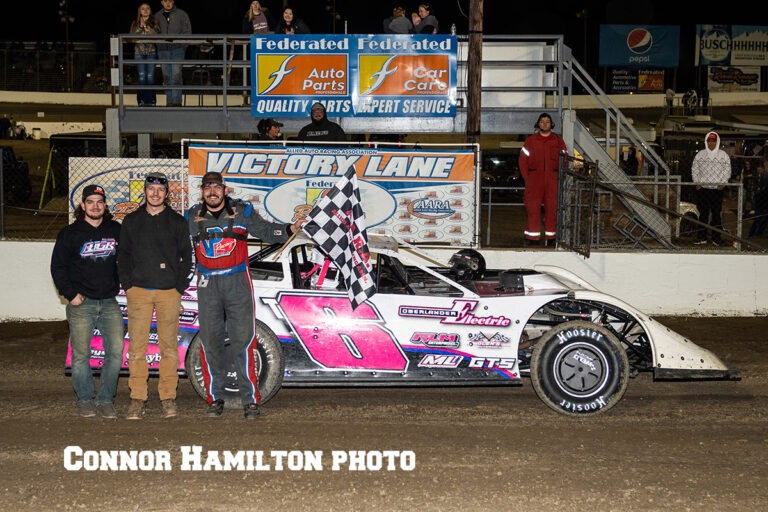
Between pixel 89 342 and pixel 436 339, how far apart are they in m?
2.72

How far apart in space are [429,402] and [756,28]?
50.5 metres

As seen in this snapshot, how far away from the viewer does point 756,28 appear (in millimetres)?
52312

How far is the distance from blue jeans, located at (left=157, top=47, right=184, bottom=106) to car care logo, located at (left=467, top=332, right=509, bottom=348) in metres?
9.10

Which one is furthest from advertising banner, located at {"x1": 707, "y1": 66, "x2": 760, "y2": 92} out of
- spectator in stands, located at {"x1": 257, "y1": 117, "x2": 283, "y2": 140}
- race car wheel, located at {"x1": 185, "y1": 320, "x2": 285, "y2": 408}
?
race car wheel, located at {"x1": 185, "y1": 320, "x2": 285, "y2": 408}

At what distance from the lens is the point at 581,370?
7457 millimetres

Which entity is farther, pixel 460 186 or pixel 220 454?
pixel 460 186

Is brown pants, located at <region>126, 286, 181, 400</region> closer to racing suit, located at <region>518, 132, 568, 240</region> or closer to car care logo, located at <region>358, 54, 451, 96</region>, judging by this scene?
racing suit, located at <region>518, 132, 568, 240</region>

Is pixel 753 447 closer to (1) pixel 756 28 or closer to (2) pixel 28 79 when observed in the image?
(2) pixel 28 79

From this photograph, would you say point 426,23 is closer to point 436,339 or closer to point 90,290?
point 436,339

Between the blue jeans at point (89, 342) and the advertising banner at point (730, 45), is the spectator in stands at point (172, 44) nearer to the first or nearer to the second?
the blue jeans at point (89, 342)

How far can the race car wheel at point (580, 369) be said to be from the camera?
292 inches

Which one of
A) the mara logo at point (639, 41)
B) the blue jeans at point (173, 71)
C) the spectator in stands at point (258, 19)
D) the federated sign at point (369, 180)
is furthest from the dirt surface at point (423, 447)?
the mara logo at point (639, 41)

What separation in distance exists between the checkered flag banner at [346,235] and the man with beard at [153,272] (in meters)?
1.01

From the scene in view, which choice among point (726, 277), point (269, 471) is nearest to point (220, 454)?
point (269, 471)
